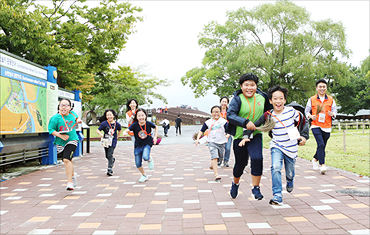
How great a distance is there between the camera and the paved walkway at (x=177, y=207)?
3.50 metres

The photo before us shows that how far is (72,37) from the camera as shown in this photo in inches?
582

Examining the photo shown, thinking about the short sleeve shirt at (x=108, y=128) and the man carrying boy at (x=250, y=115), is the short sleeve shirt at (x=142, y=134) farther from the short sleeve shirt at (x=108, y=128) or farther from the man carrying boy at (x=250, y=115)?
the man carrying boy at (x=250, y=115)

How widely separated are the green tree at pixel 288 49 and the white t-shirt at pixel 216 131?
65.4 ft

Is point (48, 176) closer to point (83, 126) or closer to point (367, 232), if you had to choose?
point (83, 126)

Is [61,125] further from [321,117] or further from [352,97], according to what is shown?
[352,97]

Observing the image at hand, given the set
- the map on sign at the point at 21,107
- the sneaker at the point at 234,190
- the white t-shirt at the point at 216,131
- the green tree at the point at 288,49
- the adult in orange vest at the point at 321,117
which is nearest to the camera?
the sneaker at the point at 234,190

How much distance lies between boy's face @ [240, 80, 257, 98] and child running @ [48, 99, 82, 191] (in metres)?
3.27

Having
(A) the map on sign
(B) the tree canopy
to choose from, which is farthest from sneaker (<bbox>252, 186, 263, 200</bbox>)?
(B) the tree canopy

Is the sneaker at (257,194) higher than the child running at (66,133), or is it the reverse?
the child running at (66,133)

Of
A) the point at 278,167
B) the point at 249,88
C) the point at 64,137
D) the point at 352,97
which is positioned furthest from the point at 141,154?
the point at 352,97

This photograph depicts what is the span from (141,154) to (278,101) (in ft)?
10.7

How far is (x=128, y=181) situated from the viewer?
6.40 metres

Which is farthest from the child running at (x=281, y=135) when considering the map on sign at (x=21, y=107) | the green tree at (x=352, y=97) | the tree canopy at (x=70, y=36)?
the green tree at (x=352, y=97)

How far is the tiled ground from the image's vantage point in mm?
3504
